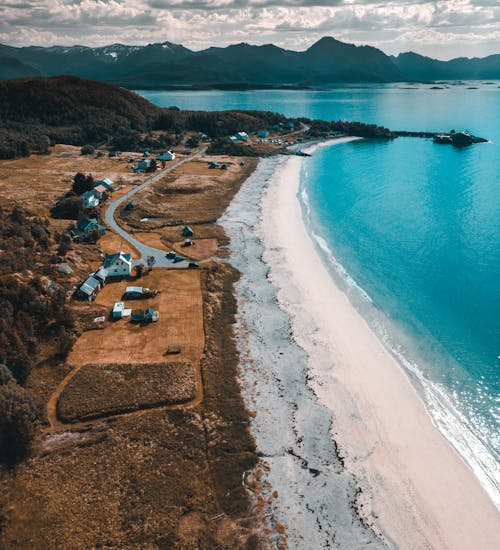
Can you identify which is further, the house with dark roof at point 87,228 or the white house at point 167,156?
the white house at point 167,156

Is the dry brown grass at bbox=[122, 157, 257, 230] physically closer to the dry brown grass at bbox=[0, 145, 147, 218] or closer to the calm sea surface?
the dry brown grass at bbox=[0, 145, 147, 218]

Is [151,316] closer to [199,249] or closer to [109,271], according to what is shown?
[109,271]

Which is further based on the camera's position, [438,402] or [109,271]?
[109,271]

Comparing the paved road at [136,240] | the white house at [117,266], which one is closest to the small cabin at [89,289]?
the white house at [117,266]

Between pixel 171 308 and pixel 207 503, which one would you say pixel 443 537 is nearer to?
pixel 207 503

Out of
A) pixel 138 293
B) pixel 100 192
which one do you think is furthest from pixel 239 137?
pixel 138 293

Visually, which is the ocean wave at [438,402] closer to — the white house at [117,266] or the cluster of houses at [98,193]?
the white house at [117,266]

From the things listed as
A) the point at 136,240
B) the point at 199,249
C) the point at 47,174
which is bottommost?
the point at 199,249
